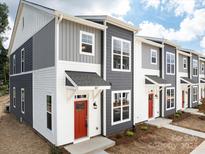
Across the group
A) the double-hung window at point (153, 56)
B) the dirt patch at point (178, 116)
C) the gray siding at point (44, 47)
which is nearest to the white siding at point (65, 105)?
the gray siding at point (44, 47)

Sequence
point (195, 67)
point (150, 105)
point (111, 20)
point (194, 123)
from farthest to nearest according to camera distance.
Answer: point (195, 67) → point (150, 105) → point (194, 123) → point (111, 20)

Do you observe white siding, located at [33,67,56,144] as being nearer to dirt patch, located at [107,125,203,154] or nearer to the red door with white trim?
dirt patch, located at [107,125,203,154]

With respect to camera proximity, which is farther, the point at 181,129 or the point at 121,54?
the point at 181,129

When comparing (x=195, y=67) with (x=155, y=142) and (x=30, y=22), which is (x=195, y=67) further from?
(x=30, y=22)

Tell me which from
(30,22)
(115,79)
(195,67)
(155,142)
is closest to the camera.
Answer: (155,142)

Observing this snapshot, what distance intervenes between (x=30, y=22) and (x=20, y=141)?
27.4 ft

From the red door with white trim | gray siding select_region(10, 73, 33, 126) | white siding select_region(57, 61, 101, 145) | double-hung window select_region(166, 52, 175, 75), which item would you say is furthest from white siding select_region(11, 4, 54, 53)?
double-hung window select_region(166, 52, 175, 75)

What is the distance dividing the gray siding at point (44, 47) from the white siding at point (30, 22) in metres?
0.43

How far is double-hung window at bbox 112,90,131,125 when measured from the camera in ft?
36.2

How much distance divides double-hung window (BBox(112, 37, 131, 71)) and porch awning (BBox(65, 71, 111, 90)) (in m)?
2.17

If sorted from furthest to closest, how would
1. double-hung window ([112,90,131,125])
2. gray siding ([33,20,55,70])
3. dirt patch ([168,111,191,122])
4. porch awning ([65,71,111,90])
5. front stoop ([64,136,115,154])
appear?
dirt patch ([168,111,191,122])
double-hung window ([112,90,131,125])
gray siding ([33,20,55,70])
front stoop ([64,136,115,154])
porch awning ([65,71,111,90])

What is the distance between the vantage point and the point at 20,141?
32.6ft

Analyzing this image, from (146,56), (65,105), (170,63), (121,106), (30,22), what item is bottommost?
(121,106)

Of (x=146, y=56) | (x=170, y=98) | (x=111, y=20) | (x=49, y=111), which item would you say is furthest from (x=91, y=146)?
(x=170, y=98)
